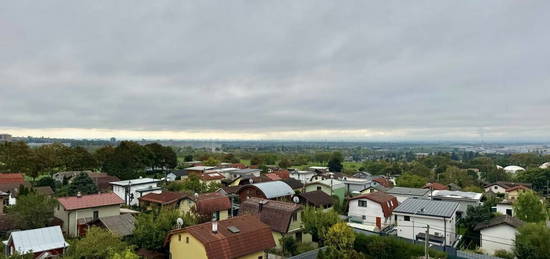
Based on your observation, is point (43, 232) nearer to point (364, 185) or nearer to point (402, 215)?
point (402, 215)

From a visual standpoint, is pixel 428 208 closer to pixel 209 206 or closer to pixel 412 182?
pixel 209 206

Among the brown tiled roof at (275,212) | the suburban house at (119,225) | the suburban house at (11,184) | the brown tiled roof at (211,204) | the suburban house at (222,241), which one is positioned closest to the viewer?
the suburban house at (222,241)

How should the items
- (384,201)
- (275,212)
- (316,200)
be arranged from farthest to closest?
(316,200)
(384,201)
(275,212)

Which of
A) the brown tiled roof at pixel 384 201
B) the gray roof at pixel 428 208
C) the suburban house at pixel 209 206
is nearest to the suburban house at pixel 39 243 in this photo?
the suburban house at pixel 209 206

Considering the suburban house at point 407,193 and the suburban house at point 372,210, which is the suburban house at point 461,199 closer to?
the suburban house at point 407,193

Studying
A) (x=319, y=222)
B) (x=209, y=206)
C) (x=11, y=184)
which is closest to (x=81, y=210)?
(x=209, y=206)

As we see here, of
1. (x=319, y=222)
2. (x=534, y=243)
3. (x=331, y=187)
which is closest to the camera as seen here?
(x=534, y=243)

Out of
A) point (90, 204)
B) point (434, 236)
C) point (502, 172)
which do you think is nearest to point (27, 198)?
point (90, 204)
